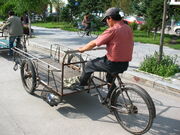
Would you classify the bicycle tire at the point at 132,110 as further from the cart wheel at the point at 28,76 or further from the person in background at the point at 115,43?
the cart wheel at the point at 28,76

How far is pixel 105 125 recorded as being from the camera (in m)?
4.26

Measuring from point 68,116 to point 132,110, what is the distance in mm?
1256

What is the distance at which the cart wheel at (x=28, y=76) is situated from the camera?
5.09 meters

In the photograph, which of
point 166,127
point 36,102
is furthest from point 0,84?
point 166,127

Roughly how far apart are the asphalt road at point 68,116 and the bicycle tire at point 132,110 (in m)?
0.17

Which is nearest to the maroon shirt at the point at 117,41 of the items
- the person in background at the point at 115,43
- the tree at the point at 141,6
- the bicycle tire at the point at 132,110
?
the person in background at the point at 115,43

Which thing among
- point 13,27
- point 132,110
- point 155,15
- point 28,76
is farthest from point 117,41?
point 155,15

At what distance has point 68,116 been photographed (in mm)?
A: 4566

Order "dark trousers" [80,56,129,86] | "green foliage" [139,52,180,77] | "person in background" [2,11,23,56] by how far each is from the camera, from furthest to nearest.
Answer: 1. "person in background" [2,11,23,56]
2. "green foliage" [139,52,180,77]
3. "dark trousers" [80,56,129,86]

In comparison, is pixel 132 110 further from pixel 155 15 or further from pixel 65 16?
pixel 65 16

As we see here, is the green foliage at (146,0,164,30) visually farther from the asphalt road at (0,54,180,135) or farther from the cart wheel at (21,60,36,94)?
the cart wheel at (21,60,36,94)

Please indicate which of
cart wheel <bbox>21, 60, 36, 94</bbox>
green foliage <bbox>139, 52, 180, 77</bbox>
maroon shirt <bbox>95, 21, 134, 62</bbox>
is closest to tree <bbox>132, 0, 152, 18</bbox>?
green foliage <bbox>139, 52, 180, 77</bbox>

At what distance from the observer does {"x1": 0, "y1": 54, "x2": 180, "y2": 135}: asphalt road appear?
4082 mm

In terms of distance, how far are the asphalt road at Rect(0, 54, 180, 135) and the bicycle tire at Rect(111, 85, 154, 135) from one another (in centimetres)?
17
